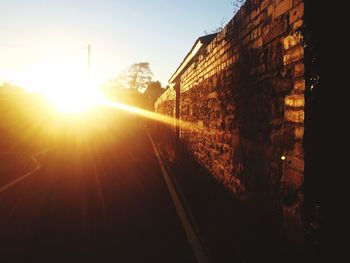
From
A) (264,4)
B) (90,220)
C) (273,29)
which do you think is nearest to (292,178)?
(273,29)

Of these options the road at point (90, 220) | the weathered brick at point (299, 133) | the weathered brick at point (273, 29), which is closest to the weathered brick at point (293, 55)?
the weathered brick at point (273, 29)

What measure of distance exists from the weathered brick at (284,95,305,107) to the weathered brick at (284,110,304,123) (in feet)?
0.21

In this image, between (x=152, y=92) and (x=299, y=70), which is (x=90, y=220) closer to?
(x=299, y=70)

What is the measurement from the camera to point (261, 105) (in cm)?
480

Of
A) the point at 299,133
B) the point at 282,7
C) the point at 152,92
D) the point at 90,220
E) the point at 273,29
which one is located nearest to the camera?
the point at 299,133

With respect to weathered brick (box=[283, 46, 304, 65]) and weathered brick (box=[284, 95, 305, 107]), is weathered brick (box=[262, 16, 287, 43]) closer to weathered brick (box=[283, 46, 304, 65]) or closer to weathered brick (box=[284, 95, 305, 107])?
weathered brick (box=[283, 46, 304, 65])

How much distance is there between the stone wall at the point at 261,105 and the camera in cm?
374

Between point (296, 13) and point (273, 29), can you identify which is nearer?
point (296, 13)

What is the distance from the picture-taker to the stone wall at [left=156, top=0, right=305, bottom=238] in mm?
3743

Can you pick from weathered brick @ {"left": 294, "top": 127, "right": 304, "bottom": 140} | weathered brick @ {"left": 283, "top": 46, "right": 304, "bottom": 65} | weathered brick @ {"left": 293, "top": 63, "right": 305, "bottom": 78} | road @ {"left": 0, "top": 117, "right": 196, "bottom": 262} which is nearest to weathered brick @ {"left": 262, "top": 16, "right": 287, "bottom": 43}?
weathered brick @ {"left": 283, "top": 46, "right": 304, "bottom": 65}

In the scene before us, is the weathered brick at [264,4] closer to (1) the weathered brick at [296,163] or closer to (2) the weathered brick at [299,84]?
(2) the weathered brick at [299,84]

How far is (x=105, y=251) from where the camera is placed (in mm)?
5426

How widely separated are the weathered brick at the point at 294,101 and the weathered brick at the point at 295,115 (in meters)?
0.06

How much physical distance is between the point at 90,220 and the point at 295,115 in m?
4.57
